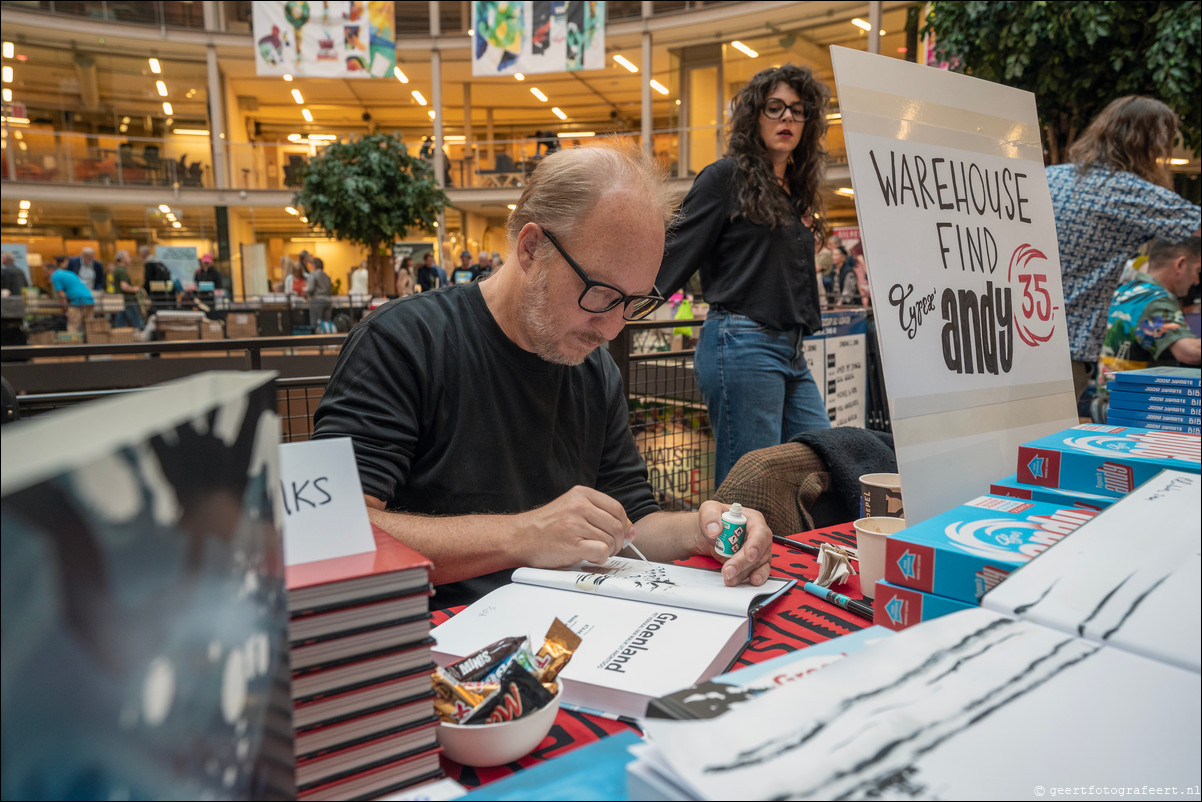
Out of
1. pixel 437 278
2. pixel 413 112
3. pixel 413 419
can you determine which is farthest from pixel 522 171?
pixel 413 419

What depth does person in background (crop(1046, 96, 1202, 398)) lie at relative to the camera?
2.46 meters

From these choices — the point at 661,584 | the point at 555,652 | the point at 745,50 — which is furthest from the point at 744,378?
the point at 745,50

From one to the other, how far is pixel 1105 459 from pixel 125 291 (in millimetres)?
13995

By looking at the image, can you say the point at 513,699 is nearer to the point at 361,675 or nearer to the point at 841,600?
the point at 361,675

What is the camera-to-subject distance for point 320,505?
60 centimetres

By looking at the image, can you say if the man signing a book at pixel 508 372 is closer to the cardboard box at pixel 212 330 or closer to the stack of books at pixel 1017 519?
the stack of books at pixel 1017 519

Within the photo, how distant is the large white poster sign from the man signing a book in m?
0.36

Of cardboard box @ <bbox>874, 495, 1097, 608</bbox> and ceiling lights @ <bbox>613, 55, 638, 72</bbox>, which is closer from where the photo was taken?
cardboard box @ <bbox>874, 495, 1097, 608</bbox>

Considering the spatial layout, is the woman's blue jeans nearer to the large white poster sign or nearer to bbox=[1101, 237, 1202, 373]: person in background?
the large white poster sign

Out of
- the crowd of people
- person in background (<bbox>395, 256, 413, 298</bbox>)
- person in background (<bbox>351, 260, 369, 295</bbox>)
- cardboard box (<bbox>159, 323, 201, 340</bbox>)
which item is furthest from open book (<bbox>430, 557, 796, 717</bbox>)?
person in background (<bbox>351, 260, 369, 295</bbox>)

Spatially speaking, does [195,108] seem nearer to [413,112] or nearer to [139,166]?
[139,166]

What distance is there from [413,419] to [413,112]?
827 inches

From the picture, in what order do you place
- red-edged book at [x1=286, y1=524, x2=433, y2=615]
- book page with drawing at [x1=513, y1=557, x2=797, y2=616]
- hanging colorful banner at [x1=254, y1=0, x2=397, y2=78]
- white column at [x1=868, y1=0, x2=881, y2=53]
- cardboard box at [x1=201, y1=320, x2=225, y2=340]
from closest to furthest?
1. red-edged book at [x1=286, y1=524, x2=433, y2=615]
2. book page with drawing at [x1=513, y1=557, x2=797, y2=616]
3. cardboard box at [x1=201, y1=320, x2=225, y2=340]
4. hanging colorful banner at [x1=254, y1=0, x2=397, y2=78]
5. white column at [x1=868, y1=0, x2=881, y2=53]

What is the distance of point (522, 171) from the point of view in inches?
607
